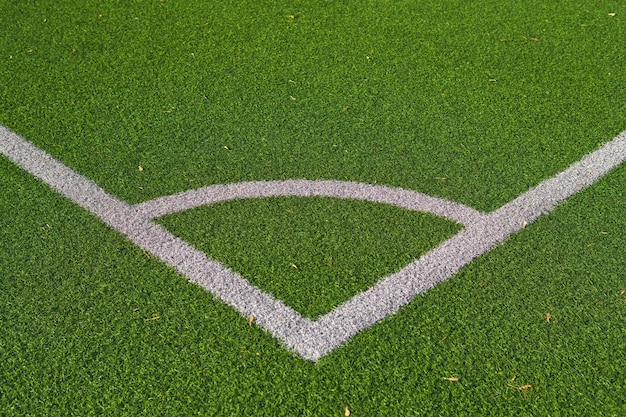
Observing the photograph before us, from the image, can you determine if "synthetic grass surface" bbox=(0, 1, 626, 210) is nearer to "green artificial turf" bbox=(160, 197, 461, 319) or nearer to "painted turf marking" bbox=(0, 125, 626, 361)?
"painted turf marking" bbox=(0, 125, 626, 361)

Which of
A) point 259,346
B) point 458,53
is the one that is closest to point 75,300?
point 259,346

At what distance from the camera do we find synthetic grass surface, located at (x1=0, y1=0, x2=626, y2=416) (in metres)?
2.64

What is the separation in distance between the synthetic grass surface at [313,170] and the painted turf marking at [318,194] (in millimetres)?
Answer: 60

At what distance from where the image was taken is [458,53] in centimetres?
484

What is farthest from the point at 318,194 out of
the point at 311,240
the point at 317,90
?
the point at 317,90

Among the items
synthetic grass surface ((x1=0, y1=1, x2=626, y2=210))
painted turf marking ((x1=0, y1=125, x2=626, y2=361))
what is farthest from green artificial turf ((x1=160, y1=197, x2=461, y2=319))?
synthetic grass surface ((x1=0, y1=1, x2=626, y2=210))

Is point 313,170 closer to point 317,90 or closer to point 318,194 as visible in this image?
point 318,194

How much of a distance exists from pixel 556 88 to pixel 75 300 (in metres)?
3.12

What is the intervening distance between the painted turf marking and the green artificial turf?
5 cm

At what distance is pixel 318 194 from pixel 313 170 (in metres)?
0.21

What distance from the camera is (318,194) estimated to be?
3549 millimetres

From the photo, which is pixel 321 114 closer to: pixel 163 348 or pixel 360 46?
pixel 360 46

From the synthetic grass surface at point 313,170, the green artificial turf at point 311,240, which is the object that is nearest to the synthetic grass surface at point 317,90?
the synthetic grass surface at point 313,170

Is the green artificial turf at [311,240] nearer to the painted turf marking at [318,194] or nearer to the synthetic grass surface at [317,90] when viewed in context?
the painted turf marking at [318,194]
